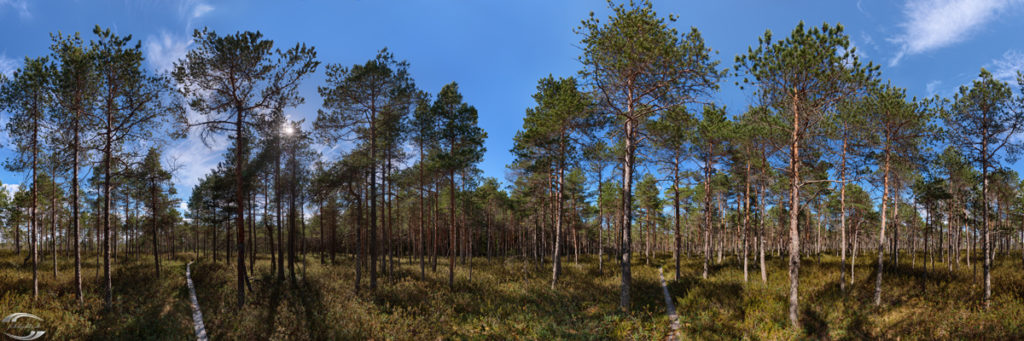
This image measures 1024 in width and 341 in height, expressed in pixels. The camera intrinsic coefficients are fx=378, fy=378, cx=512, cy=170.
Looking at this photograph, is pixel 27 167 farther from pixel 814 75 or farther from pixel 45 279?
pixel 814 75

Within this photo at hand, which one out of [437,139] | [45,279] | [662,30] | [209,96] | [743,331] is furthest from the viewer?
[437,139]

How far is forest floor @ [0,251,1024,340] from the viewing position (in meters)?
11.1

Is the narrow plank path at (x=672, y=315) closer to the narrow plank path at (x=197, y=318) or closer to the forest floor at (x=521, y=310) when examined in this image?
the forest floor at (x=521, y=310)

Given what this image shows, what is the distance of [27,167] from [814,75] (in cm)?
2922

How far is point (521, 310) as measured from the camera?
1347 centimetres

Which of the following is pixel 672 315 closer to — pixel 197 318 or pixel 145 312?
pixel 197 318

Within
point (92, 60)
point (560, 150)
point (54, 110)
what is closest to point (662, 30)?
point (560, 150)

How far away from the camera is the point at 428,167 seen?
19.5 metres
